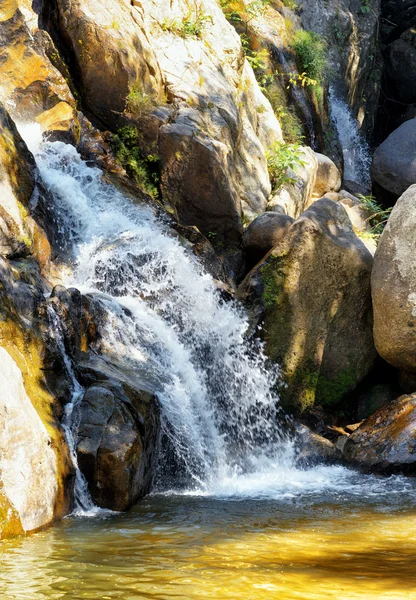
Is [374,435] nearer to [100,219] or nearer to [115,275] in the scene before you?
[115,275]

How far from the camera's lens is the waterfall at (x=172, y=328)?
25.8ft

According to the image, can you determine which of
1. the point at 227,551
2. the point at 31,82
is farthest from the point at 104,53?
the point at 227,551

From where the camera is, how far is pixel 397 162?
57.2ft

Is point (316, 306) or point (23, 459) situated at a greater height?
point (316, 306)

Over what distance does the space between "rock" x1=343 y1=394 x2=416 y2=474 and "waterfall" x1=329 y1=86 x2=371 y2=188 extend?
1285 cm

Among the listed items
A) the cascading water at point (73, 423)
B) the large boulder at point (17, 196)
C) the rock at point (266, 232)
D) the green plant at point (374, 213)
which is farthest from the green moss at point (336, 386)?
the green plant at point (374, 213)

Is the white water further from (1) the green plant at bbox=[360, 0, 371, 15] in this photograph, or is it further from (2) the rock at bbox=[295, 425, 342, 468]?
(1) the green plant at bbox=[360, 0, 371, 15]

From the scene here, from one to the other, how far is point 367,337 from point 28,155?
203 inches

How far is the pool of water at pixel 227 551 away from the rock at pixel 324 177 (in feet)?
36.1

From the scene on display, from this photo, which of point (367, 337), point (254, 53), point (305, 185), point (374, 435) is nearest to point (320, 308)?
point (367, 337)

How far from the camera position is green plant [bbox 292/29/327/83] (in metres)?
17.8

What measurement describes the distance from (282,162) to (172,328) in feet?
21.9

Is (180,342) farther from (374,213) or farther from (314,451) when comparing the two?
(374,213)

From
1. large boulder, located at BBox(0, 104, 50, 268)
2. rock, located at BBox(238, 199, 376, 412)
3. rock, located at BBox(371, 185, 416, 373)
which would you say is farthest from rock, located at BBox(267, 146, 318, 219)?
large boulder, located at BBox(0, 104, 50, 268)
